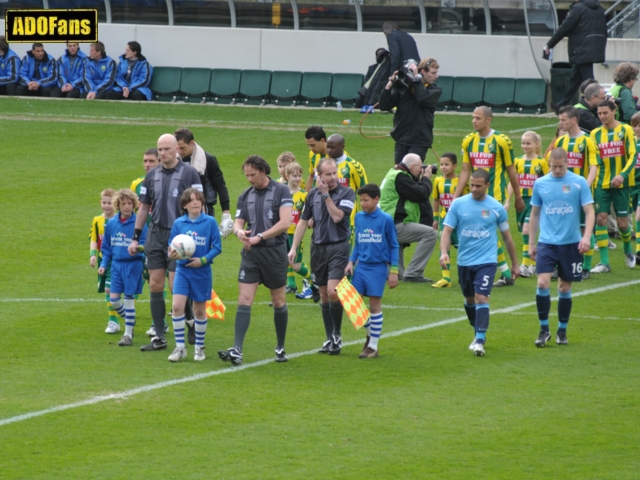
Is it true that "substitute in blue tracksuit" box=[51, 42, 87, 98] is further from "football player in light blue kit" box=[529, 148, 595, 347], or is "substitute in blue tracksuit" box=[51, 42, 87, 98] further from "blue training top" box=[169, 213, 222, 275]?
"football player in light blue kit" box=[529, 148, 595, 347]

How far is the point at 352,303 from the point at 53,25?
20.7 m

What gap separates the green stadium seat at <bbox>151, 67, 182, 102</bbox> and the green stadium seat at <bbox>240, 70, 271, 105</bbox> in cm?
185

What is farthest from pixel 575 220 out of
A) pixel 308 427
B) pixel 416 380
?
pixel 308 427

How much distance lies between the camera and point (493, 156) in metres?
14.0

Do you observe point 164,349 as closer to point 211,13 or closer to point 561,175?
point 561,175

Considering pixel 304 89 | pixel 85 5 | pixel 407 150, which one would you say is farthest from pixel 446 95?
A: pixel 407 150

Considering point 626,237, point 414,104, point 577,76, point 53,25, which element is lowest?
point 626,237

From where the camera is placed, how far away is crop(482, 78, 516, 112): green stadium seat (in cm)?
2895

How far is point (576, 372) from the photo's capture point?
1013cm

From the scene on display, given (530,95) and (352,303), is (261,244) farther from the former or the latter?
(530,95)

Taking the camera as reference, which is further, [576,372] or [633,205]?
[633,205]

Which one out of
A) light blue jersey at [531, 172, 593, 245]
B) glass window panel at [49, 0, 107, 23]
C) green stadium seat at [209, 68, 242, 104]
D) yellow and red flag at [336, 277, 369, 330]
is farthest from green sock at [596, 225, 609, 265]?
glass window panel at [49, 0, 107, 23]

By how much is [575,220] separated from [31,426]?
5.57 meters

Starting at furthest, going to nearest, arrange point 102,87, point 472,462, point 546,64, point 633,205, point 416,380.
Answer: point 102,87, point 546,64, point 633,205, point 416,380, point 472,462
